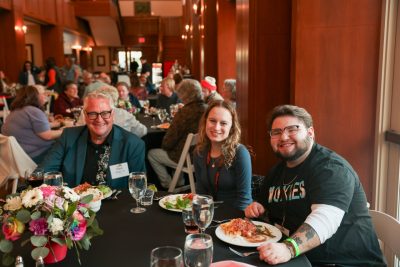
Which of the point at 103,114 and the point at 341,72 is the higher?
the point at 341,72

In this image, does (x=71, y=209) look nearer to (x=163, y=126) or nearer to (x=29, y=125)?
(x=29, y=125)

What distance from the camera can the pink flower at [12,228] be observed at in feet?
4.41

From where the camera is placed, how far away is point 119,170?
2621mm

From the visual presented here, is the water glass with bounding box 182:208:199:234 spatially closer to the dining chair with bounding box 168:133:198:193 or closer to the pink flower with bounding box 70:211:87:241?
the pink flower with bounding box 70:211:87:241

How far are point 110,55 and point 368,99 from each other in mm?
22160

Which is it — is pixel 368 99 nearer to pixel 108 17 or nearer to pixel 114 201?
pixel 114 201

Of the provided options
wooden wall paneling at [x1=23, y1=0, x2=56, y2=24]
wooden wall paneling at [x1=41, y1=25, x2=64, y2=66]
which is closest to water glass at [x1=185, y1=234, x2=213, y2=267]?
wooden wall paneling at [x1=23, y1=0, x2=56, y2=24]

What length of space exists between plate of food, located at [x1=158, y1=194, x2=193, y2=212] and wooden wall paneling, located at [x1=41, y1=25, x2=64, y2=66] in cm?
1565

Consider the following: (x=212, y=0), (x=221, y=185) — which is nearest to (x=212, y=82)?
(x=212, y=0)

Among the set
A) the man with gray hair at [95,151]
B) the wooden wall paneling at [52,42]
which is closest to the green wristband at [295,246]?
the man with gray hair at [95,151]

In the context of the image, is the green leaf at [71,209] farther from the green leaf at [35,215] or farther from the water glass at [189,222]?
the water glass at [189,222]

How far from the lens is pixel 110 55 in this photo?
78.0ft

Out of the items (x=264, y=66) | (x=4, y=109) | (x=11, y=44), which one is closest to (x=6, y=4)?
(x=11, y=44)

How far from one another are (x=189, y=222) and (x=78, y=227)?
0.47 m
